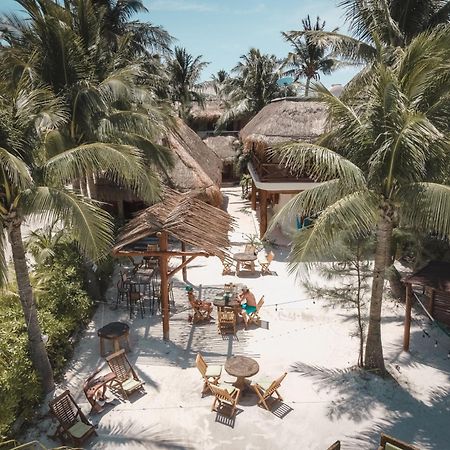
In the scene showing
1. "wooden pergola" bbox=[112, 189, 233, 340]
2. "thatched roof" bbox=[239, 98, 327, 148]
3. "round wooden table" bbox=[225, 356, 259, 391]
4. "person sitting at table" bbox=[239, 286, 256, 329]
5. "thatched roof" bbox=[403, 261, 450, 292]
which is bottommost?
"round wooden table" bbox=[225, 356, 259, 391]

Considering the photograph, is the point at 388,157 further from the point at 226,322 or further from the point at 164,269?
the point at 226,322

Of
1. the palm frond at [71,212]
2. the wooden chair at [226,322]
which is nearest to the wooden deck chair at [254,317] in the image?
the wooden chair at [226,322]

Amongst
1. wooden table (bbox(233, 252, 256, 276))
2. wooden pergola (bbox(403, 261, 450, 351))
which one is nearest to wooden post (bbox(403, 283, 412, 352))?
wooden pergola (bbox(403, 261, 450, 351))

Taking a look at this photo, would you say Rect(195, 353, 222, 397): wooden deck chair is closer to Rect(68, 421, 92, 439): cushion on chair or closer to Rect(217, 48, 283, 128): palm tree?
Rect(68, 421, 92, 439): cushion on chair

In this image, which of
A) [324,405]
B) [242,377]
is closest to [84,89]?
[242,377]

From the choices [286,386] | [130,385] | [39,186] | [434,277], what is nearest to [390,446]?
[286,386]

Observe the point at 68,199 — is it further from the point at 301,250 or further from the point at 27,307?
the point at 301,250

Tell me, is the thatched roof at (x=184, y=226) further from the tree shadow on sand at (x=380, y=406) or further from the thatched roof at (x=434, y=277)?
the thatched roof at (x=434, y=277)
